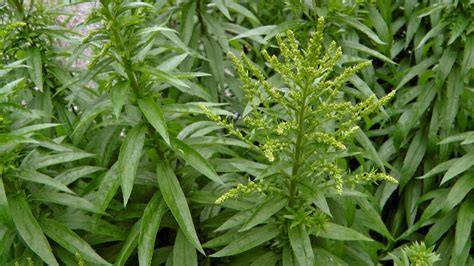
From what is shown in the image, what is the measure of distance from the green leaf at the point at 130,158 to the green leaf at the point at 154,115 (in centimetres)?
8

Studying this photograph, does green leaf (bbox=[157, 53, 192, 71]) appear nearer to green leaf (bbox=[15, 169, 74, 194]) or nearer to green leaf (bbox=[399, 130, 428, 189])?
green leaf (bbox=[15, 169, 74, 194])

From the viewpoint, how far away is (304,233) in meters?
1.99

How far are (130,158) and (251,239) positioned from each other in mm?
508

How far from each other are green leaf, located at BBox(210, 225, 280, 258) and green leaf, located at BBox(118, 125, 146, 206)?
1.28 ft

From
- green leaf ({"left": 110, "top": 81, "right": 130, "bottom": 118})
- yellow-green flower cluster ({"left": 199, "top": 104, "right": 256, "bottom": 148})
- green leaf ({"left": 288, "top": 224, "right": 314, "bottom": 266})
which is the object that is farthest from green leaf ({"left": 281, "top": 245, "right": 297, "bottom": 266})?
green leaf ({"left": 110, "top": 81, "right": 130, "bottom": 118})

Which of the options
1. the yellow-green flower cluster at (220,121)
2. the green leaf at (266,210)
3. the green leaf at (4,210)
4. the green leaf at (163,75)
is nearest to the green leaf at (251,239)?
the green leaf at (266,210)

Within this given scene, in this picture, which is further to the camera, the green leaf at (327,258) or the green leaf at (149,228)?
the green leaf at (327,258)

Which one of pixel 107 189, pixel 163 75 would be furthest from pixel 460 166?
pixel 107 189

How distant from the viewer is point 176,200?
2.08 metres

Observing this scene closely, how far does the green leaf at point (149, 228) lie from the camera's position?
2.02m

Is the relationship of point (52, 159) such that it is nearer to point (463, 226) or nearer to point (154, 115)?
point (154, 115)

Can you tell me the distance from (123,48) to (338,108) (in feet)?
2.51

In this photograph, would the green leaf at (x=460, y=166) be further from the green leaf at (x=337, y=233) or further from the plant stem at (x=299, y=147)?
the plant stem at (x=299, y=147)

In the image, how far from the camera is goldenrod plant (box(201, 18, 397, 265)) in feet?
5.74
